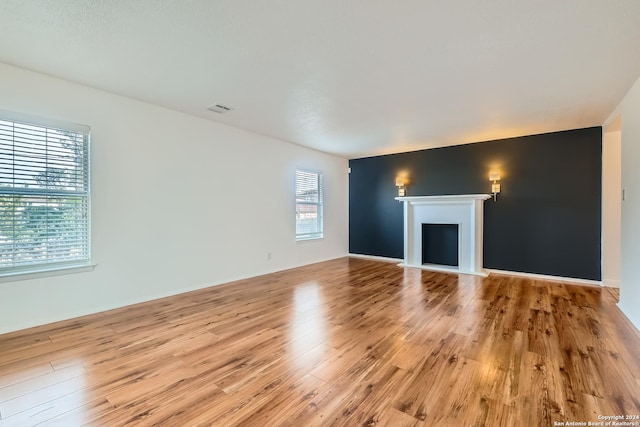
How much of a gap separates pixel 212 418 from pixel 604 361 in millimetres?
2831

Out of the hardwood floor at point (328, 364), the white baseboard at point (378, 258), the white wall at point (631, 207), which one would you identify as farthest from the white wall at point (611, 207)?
the white baseboard at point (378, 258)

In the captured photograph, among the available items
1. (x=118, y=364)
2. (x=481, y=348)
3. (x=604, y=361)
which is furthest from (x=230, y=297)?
(x=604, y=361)

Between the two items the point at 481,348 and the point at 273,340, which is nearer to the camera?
the point at 481,348

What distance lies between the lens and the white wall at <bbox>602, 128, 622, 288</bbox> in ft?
14.0

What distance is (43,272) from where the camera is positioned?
2.88 m

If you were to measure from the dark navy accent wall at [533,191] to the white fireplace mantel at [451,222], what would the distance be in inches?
11.4

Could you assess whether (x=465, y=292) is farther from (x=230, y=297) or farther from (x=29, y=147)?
(x=29, y=147)

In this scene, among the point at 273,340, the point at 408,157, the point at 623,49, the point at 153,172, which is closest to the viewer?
the point at 623,49

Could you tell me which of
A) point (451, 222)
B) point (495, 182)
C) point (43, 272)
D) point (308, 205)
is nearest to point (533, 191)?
point (495, 182)

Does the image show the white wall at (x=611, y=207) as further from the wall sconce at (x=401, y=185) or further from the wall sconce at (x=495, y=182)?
the wall sconce at (x=401, y=185)

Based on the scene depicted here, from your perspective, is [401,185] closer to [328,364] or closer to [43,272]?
[328,364]

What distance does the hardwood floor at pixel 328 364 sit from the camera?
1.64 metres

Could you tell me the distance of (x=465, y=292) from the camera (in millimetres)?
4039

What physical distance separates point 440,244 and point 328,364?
4.49m
